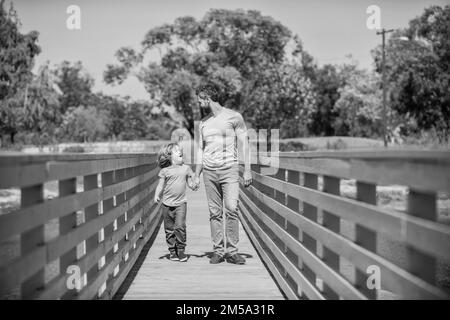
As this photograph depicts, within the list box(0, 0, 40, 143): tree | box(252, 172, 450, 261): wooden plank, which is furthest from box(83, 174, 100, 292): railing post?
box(0, 0, 40, 143): tree

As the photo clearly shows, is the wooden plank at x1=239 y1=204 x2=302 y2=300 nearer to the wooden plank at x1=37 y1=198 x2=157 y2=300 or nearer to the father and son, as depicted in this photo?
the father and son

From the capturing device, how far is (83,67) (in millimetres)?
128625

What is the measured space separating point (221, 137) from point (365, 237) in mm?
3886

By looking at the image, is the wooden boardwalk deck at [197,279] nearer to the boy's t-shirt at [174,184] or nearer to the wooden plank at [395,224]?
the boy's t-shirt at [174,184]

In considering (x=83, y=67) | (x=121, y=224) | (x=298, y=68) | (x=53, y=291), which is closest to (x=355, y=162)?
(x=53, y=291)

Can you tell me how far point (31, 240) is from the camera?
3.42 m

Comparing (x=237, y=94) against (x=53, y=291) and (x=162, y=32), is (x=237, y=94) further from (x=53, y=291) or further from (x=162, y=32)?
(x=53, y=291)

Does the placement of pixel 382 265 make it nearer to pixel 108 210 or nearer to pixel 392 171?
pixel 392 171

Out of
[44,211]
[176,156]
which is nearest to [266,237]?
[176,156]

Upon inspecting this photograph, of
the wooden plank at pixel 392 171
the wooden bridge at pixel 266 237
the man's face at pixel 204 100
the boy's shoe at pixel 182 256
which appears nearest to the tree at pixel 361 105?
the boy's shoe at pixel 182 256

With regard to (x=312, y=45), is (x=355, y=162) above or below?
below

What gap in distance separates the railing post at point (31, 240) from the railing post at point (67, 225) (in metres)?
0.55

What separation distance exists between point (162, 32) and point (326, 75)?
52.6 metres

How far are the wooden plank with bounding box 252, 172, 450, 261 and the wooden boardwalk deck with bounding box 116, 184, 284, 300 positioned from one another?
1757 millimetres
